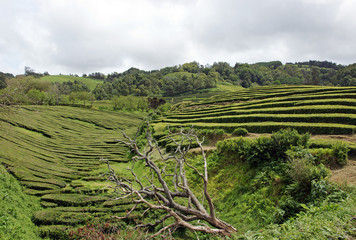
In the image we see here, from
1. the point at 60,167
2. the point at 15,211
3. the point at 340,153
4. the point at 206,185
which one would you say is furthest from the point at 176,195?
the point at 60,167

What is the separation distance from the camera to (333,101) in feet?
70.5

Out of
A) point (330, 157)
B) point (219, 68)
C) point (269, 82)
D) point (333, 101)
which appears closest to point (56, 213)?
point (330, 157)

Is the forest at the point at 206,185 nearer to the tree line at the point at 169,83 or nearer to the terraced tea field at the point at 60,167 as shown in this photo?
the terraced tea field at the point at 60,167

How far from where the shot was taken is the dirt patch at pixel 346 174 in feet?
28.2

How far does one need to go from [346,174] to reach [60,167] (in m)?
24.0

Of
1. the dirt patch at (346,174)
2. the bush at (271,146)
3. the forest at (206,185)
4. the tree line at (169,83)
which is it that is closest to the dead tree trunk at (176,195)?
the forest at (206,185)

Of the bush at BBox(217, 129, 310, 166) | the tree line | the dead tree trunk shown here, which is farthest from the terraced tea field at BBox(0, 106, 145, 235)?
the tree line

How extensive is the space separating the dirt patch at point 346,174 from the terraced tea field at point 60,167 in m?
9.49

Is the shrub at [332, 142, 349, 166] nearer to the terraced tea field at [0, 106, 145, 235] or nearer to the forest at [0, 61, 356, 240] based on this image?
the forest at [0, 61, 356, 240]

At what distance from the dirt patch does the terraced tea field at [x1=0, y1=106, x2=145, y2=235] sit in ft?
31.1

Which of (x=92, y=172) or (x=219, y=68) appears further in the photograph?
(x=219, y=68)

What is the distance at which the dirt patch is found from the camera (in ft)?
28.2

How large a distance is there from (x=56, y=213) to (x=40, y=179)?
606 centimetres

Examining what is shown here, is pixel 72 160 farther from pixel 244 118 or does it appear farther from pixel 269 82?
pixel 269 82
